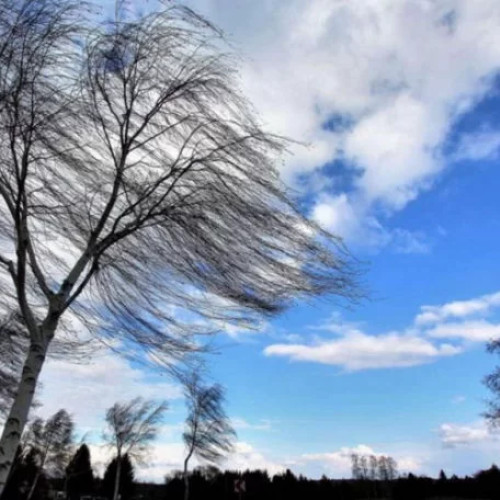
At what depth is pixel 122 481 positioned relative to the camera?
232 feet

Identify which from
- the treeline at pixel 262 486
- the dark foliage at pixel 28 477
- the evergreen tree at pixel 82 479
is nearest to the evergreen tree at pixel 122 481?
the treeline at pixel 262 486

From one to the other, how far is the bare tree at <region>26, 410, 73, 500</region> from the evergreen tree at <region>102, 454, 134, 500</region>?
52.7ft

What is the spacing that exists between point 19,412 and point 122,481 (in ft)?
239

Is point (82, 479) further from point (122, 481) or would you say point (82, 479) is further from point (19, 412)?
point (19, 412)

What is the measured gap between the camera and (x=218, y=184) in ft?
16.8

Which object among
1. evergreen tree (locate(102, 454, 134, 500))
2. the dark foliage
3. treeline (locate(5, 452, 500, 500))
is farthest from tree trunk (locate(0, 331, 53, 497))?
evergreen tree (locate(102, 454, 134, 500))

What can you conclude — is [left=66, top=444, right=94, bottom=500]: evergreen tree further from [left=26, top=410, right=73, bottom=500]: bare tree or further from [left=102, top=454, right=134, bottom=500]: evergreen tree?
[left=26, top=410, right=73, bottom=500]: bare tree

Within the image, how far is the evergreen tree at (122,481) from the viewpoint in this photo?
70812 mm

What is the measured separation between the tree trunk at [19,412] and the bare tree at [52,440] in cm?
4763

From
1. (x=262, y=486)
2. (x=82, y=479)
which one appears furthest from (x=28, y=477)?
(x=262, y=486)

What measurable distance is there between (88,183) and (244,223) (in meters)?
1.52

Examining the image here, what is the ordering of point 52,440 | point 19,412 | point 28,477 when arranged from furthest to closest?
point 28,477 → point 52,440 → point 19,412

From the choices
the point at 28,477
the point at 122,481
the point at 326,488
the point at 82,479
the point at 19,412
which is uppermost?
the point at 82,479

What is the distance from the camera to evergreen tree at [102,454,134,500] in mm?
70812
